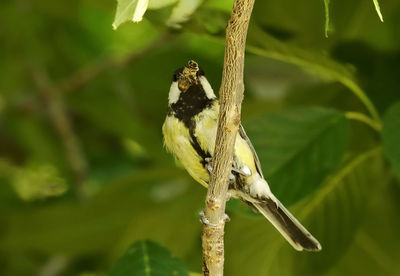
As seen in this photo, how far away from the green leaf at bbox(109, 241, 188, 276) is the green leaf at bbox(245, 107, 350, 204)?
0.28 meters

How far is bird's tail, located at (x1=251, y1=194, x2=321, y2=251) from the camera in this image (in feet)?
4.99

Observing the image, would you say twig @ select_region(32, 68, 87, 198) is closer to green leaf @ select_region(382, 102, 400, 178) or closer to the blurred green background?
the blurred green background

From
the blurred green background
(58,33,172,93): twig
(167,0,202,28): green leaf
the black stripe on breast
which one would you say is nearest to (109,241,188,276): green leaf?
the blurred green background

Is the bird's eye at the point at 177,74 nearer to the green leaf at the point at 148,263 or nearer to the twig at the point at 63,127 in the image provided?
the green leaf at the point at 148,263

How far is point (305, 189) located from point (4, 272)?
174cm

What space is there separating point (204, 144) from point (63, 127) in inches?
62.0

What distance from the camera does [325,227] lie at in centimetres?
190

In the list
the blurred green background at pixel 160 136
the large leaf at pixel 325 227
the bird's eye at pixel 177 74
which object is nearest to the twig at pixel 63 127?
the blurred green background at pixel 160 136

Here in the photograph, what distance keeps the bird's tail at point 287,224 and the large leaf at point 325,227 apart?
0.30 meters

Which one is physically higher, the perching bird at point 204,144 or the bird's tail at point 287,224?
the perching bird at point 204,144

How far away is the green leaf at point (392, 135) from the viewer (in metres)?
1.60

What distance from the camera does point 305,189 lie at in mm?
1635

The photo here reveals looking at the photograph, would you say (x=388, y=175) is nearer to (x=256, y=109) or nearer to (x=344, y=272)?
(x=344, y=272)

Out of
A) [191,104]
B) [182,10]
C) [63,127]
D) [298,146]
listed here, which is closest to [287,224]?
[298,146]
